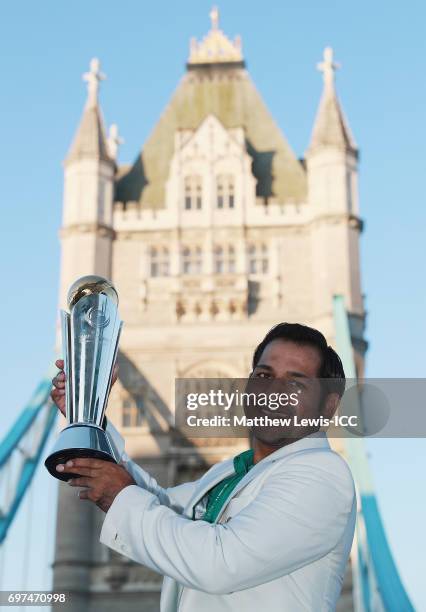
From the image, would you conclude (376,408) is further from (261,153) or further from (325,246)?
(261,153)

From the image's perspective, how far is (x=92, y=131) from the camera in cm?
2555

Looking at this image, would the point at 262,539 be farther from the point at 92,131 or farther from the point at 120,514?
the point at 92,131

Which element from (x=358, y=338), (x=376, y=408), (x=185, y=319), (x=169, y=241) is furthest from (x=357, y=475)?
(x=376, y=408)

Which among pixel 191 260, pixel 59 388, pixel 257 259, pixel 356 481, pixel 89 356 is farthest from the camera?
pixel 191 260

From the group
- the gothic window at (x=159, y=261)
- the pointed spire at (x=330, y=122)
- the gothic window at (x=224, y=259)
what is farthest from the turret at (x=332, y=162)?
the gothic window at (x=159, y=261)

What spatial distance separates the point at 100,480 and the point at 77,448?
0.32 ft

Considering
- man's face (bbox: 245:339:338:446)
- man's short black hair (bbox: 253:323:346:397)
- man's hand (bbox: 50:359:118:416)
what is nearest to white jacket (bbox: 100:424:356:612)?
man's face (bbox: 245:339:338:446)

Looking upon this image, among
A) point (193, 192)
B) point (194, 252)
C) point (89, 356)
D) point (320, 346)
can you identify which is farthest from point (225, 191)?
point (89, 356)

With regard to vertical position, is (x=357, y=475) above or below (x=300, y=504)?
above

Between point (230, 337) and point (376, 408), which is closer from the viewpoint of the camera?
point (376, 408)

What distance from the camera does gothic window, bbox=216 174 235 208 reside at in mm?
24812

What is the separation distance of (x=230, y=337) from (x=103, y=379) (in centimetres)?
2053

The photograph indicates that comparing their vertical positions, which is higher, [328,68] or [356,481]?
[328,68]

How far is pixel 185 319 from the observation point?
75.7ft
